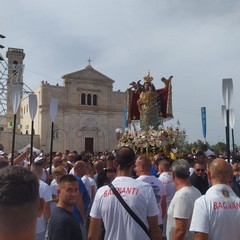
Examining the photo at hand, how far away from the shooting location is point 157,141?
46.0 ft

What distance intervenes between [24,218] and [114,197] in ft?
7.19

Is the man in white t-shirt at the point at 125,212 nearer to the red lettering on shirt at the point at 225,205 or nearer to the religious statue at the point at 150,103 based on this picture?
the red lettering on shirt at the point at 225,205

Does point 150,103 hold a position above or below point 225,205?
above

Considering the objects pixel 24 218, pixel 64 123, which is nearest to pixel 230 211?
pixel 24 218

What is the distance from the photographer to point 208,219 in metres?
3.48

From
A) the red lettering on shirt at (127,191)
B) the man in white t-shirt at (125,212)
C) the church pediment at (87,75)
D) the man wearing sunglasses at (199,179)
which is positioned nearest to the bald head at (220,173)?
the man in white t-shirt at (125,212)

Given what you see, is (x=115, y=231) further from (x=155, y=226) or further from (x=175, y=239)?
(x=175, y=239)

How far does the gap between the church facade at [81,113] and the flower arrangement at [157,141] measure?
1234 inches

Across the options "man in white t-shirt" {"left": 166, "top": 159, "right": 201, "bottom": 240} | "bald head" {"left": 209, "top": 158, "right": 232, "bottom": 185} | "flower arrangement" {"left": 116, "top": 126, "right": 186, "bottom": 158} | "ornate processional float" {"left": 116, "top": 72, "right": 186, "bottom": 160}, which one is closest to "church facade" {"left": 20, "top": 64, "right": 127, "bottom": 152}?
"ornate processional float" {"left": 116, "top": 72, "right": 186, "bottom": 160}

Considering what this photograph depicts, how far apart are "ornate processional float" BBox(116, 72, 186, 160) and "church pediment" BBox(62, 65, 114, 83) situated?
92.5 feet

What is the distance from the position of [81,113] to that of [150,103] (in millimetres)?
30847

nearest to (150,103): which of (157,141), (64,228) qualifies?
(157,141)

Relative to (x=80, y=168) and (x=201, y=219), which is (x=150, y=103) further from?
(x=201, y=219)

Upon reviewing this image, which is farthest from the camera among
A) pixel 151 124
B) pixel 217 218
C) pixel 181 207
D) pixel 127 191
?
pixel 151 124
